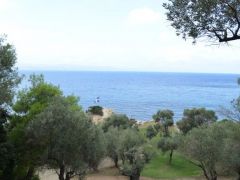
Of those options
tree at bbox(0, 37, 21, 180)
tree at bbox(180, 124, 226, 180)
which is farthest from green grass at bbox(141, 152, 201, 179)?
tree at bbox(0, 37, 21, 180)

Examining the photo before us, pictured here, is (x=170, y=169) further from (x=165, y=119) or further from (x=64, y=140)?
(x=64, y=140)

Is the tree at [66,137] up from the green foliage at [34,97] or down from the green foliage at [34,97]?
down

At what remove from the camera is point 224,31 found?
12.1 metres

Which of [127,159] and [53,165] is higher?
[53,165]

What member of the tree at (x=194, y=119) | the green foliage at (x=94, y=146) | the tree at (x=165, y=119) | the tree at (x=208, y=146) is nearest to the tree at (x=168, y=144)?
the tree at (x=208, y=146)

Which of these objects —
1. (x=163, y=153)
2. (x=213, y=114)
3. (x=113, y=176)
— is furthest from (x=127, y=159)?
(x=213, y=114)

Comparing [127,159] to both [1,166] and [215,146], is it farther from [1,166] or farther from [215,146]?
[1,166]

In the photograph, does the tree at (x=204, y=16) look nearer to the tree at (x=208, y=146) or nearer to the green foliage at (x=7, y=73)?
the green foliage at (x=7, y=73)

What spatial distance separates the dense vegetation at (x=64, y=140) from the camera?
27656 mm

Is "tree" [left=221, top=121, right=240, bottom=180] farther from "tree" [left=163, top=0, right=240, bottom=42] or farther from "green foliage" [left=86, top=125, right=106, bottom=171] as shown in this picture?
"tree" [left=163, top=0, right=240, bottom=42]

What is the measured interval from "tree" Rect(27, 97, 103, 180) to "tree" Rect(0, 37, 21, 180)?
2.15 metres

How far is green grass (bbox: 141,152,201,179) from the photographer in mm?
45781

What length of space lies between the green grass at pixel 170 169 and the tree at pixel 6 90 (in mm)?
20888

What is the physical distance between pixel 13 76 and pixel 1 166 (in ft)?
19.9
